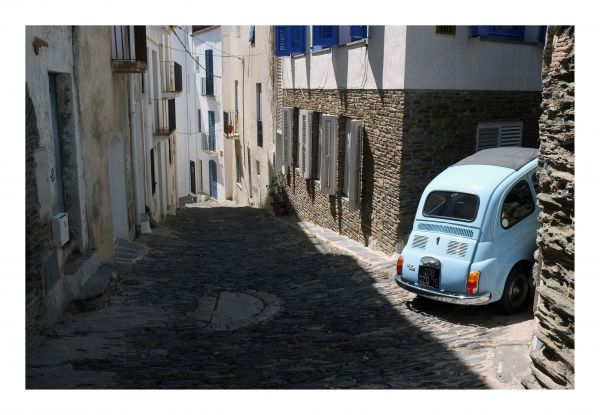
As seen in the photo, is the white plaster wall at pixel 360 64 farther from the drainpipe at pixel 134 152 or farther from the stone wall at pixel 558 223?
the stone wall at pixel 558 223

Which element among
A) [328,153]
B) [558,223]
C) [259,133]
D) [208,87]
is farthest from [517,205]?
[208,87]

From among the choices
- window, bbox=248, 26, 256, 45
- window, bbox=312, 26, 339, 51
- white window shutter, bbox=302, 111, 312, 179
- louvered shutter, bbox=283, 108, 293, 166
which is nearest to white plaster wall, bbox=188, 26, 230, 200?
window, bbox=248, 26, 256, 45

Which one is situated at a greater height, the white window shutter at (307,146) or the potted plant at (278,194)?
the white window shutter at (307,146)

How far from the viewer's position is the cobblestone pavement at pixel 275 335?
6055mm

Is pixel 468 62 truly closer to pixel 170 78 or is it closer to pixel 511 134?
pixel 511 134

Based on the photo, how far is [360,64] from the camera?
475 inches

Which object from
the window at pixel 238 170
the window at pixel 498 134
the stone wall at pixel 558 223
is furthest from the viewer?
the window at pixel 238 170

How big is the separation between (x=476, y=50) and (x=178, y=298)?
23.4ft

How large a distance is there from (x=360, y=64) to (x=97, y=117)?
5.43 meters

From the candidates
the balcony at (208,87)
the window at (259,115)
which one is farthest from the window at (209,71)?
the window at (259,115)

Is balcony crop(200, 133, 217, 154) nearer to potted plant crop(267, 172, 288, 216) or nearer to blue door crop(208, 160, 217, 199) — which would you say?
blue door crop(208, 160, 217, 199)

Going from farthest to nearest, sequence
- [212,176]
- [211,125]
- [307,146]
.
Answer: [212,176]
[211,125]
[307,146]

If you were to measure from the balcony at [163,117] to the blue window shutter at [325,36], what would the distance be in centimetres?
781

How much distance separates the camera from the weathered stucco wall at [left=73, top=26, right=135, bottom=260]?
9133mm
